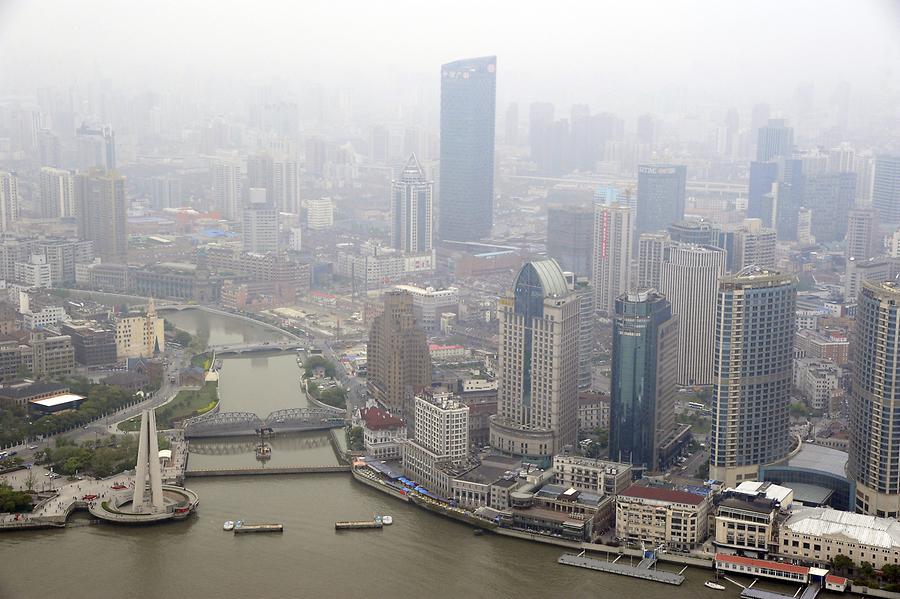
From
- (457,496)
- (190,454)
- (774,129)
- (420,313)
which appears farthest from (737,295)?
(774,129)

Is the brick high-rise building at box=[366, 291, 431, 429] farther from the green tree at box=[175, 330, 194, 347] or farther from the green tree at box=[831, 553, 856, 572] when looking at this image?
the green tree at box=[831, 553, 856, 572]

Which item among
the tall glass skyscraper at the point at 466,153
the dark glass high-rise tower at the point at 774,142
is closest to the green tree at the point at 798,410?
the tall glass skyscraper at the point at 466,153

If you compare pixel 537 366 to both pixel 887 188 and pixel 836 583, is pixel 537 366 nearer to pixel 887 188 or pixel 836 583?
pixel 836 583

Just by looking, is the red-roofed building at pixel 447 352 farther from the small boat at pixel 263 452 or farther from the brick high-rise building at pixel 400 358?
the small boat at pixel 263 452

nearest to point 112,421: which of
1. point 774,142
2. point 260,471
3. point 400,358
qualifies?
point 260,471

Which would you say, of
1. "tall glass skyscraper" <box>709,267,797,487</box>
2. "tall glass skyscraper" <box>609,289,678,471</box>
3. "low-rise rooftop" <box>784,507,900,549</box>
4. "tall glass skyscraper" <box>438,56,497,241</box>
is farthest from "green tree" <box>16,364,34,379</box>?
"tall glass skyscraper" <box>438,56,497,241</box>

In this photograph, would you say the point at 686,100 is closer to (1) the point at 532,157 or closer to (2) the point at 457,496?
(1) the point at 532,157
